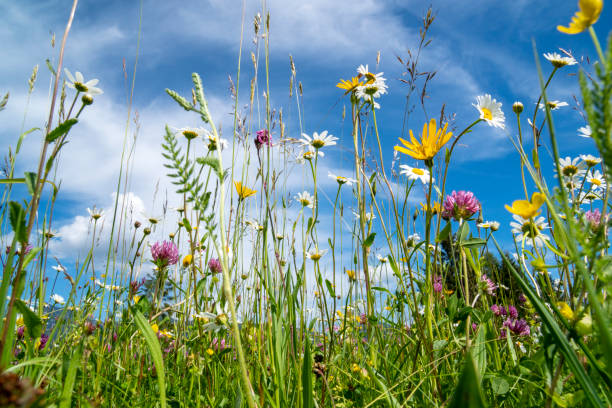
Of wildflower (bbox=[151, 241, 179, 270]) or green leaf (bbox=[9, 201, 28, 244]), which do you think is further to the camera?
wildflower (bbox=[151, 241, 179, 270])

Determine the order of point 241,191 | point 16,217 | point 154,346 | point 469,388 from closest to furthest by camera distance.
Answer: point 469,388 < point 16,217 < point 154,346 < point 241,191

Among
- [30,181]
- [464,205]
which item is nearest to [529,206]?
[464,205]

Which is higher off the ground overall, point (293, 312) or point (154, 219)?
point (154, 219)

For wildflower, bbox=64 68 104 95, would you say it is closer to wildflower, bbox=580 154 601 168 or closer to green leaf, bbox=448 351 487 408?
green leaf, bbox=448 351 487 408

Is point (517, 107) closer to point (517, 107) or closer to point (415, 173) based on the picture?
point (517, 107)

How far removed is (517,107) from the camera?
1525mm

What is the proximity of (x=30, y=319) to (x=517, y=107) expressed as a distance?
Answer: 1673 mm

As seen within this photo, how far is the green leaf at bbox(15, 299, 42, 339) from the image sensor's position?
58 cm

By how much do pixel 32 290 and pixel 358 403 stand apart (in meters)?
1.46

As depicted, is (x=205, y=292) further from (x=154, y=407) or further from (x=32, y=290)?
(x=32, y=290)

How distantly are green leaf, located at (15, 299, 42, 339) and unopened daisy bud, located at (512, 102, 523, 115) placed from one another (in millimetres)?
1646

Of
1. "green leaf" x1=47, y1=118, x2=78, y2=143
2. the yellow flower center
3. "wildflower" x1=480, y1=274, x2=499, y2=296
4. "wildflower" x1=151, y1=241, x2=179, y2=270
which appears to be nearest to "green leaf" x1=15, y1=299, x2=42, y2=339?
"green leaf" x1=47, y1=118, x2=78, y2=143

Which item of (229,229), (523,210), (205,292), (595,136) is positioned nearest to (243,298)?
(205,292)

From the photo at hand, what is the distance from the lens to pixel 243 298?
1586 millimetres
